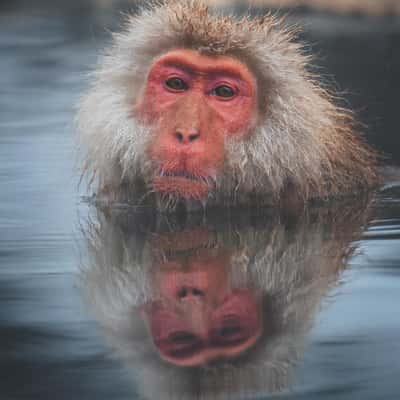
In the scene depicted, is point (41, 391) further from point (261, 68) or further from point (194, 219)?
point (261, 68)

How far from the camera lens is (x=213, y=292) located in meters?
5.58

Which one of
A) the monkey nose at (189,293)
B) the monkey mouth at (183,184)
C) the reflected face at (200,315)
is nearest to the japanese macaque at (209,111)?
the monkey mouth at (183,184)

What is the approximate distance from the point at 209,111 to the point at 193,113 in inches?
7.0

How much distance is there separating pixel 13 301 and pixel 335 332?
1276 mm

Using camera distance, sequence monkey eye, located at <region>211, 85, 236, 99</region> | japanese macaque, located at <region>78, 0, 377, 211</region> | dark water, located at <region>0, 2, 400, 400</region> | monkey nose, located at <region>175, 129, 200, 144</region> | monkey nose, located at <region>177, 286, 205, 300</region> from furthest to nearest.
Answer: monkey eye, located at <region>211, 85, 236, 99</region> → japanese macaque, located at <region>78, 0, 377, 211</region> → monkey nose, located at <region>175, 129, 200, 144</region> → monkey nose, located at <region>177, 286, 205, 300</region> → dark water, located at <region>0, 2, 400, 400</region>

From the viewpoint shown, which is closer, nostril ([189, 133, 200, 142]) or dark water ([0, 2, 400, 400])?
dark water ([0, 2, 400, 400])

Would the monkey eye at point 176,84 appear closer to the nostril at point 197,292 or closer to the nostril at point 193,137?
the nostril at point 193,137

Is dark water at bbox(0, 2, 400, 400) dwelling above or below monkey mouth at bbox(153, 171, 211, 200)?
below

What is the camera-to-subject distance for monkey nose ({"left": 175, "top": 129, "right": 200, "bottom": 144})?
24.4ft

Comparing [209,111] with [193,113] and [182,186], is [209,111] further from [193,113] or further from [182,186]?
[182,186]

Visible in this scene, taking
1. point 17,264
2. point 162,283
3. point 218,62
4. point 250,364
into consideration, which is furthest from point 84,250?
point 250,364

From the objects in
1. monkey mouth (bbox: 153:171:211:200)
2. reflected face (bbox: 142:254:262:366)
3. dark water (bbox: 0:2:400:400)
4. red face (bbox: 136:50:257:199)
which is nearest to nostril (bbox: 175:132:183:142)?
red face (bbox: 136:50:257:199)

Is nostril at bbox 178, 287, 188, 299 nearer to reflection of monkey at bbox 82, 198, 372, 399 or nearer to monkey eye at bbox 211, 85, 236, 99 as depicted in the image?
reflection of monkey at bbox 82, 198, 372, 399

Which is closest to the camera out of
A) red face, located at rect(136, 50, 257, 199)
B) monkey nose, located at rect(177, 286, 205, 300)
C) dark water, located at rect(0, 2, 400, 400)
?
dark water, located at rect(0, 2, 400, 400)
